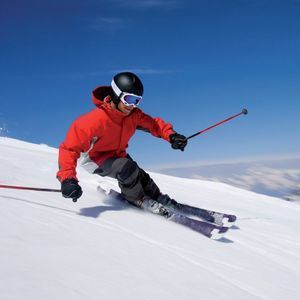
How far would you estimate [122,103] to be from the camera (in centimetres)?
561

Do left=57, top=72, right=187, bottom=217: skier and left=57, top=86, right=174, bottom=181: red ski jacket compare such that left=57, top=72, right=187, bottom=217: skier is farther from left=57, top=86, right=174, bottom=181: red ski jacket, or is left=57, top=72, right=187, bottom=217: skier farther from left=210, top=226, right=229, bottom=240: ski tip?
left=210, top=226, right=229, bottom=240: ski tip

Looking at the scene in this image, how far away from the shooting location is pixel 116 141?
585 centimetres

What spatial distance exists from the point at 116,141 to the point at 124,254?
252 cm

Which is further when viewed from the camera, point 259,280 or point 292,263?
point 292,263

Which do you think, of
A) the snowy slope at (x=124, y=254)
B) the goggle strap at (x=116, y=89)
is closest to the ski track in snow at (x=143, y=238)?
the snowy slope at (x=124, y=254)

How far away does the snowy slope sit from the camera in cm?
271

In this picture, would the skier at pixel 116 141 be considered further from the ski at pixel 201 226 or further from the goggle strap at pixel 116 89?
the ski at pixel 201 226

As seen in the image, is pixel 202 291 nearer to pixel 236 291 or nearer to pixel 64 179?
pixel 236 291

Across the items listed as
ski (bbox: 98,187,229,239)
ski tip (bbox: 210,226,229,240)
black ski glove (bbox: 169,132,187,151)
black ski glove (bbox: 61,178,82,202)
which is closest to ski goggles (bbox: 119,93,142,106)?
black ski glove (bbox: 169,132,187,151)

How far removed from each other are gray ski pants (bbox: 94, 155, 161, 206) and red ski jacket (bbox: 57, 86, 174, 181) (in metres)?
0.12

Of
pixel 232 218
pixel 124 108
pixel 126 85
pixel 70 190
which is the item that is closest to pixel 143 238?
pixel 70 190

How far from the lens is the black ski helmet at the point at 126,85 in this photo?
549 centimetres

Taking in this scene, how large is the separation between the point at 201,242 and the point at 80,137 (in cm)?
199

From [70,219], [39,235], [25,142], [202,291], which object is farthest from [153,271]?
[25,142]
